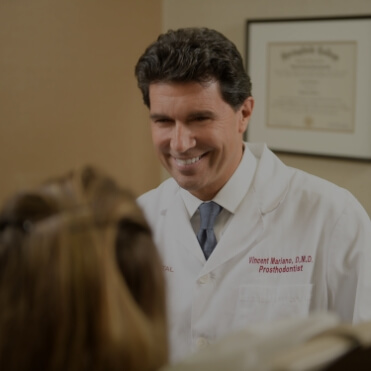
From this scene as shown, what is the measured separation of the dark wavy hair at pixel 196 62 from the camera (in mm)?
1334

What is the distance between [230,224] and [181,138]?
24cm

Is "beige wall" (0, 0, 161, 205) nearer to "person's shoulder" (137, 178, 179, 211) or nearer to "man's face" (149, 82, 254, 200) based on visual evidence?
"person's shoulder" (137, 178, 179, 211)

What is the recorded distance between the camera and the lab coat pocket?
1.34 m

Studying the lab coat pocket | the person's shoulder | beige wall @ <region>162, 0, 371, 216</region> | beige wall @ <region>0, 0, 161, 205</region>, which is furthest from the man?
beige wall @ <region>162, 0, 371, 216</region>

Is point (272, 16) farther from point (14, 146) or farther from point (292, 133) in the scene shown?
point (14, 146)

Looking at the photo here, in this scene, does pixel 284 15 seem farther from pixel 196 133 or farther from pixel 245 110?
pixel 196 133

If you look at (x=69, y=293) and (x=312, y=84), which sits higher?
(x=312, y=84)

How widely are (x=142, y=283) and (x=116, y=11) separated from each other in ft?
6.71

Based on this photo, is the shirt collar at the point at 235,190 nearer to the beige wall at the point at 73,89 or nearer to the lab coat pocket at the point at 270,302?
the lab coat pocket at the point at 270,302

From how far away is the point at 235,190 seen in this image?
144cm

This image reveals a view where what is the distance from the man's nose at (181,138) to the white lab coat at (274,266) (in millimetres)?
178

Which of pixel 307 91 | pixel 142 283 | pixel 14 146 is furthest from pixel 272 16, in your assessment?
pixel 142 283

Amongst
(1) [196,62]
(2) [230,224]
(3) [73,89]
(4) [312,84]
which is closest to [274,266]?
(2) [230,224]

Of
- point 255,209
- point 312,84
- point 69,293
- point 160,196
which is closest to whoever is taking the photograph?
point 69,293
